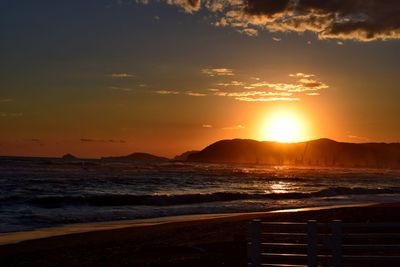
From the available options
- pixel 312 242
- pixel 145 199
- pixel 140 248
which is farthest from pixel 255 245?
pixel 145 199

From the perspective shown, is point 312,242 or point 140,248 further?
point 140,248

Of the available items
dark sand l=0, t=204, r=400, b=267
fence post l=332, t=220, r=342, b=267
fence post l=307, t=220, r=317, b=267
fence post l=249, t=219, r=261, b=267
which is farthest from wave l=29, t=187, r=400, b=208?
fence post l=332, t=220, r=342, b=267

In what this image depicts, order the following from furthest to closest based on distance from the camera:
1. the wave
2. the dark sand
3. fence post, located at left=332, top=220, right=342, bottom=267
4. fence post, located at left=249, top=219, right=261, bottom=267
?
the wave, the dark sand, fence post, located at left=249, top=219, right=261, bottom=267, fence post, located at left=332, top=220, right=342, bottom=267

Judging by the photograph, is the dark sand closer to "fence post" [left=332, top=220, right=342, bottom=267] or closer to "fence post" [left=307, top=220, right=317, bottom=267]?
"fence post" [left=307, top=220, right=317, bottom=267]

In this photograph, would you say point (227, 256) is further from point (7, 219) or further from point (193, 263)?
point (7, 219)

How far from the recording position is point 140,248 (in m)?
16.3

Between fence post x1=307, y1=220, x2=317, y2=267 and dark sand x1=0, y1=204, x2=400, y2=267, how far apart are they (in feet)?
12.4

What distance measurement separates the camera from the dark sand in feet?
46.6

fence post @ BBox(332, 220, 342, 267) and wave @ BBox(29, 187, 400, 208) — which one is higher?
fence post @ BBox(332, 220, 342, 267)

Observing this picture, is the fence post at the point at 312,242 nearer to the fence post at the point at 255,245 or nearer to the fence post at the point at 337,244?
the fence post at the point at 337,244

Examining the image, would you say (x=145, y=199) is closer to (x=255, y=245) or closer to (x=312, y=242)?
(x=255, y=245)

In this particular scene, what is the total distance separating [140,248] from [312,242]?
24.3 feet

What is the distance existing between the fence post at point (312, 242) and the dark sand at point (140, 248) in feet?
12.4

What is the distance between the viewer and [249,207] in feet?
117
